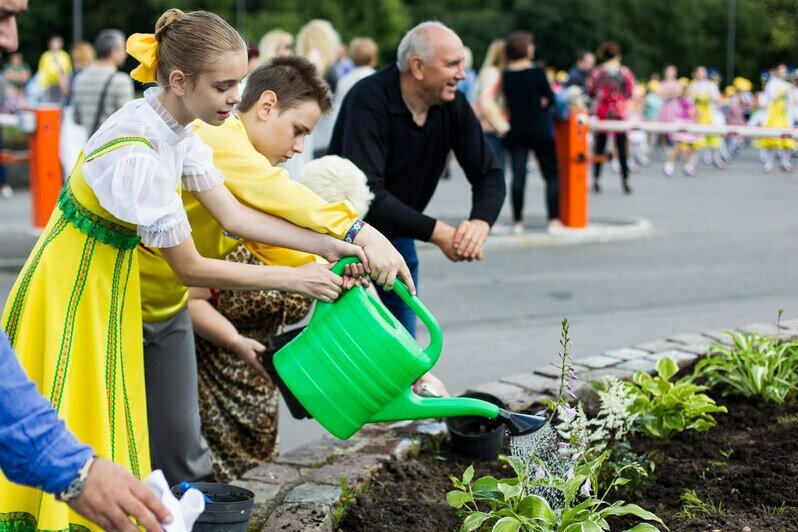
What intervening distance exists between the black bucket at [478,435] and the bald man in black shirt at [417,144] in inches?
33.1

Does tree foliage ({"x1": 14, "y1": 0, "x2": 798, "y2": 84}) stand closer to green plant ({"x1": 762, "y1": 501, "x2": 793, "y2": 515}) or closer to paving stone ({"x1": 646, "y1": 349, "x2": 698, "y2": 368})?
paving stone ({"x1": 646, "y1": 349, "x2": 698, "y2": 368})

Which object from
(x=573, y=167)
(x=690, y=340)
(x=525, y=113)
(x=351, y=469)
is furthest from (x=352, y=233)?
(x=573, y=167)

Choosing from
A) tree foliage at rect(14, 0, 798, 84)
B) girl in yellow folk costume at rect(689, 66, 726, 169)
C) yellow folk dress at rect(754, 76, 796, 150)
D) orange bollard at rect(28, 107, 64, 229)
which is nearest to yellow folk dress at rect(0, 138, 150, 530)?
orange bollard at rect(28, 107, 64, 229)

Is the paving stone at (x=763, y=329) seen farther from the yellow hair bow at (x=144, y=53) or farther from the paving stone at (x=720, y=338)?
the yellow hair bow at (x=144, y=53)

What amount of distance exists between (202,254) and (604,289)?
5.67m

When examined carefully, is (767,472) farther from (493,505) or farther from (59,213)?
(59,213)

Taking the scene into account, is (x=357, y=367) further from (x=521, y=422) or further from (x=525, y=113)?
(x=525, y=113)

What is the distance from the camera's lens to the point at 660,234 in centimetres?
1192

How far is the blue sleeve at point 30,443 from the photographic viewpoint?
1.89 meters

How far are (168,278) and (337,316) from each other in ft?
2.22

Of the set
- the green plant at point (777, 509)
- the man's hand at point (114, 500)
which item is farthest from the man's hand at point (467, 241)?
the man's hand at point (114, 500)

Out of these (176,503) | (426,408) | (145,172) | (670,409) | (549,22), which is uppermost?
(549,22)

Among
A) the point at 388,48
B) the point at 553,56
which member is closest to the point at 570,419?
the point at 388,48

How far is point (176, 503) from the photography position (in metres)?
2.10
